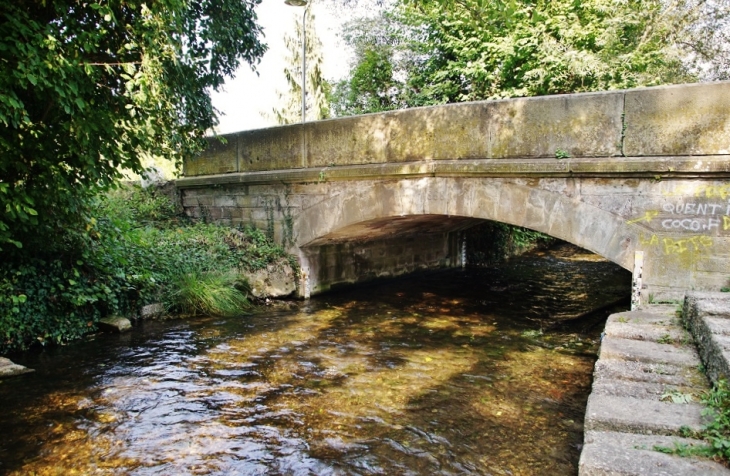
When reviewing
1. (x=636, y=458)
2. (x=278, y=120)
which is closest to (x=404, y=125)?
(x=636, y=458)

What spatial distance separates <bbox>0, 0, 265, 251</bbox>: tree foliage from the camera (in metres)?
3.77

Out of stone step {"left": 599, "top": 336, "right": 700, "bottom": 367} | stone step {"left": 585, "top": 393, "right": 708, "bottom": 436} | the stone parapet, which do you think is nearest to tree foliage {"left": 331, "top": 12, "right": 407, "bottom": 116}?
the stone parapet

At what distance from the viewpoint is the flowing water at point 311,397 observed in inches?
125

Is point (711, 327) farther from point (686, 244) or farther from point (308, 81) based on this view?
point (308, 81)

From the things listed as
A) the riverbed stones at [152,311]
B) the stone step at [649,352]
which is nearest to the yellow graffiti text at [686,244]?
the stone step at [649,352]

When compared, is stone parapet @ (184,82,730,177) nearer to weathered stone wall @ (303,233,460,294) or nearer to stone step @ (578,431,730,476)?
weathered stone wall @ (303,233,460,294)

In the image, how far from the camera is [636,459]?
200 centimetres

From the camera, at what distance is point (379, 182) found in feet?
21.9

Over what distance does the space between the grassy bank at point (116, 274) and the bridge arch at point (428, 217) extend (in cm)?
92

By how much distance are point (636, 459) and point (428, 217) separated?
6.05m

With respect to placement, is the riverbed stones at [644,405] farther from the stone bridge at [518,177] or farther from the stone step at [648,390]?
the stone bridge at [518,177]

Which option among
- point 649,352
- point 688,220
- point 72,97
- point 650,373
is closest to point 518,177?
point 688,220

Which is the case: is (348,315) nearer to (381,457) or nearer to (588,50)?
(381,457)

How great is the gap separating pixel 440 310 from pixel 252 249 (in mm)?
2966
